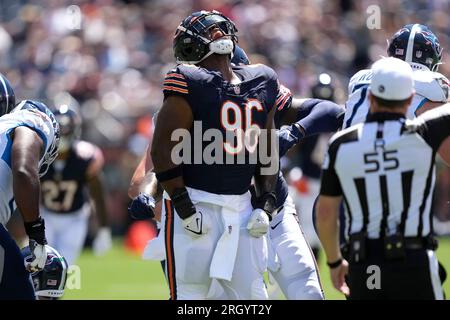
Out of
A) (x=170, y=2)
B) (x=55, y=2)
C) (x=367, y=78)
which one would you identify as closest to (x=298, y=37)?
(x=170, y=2)

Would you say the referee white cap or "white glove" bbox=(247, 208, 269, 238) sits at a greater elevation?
the referee white cap

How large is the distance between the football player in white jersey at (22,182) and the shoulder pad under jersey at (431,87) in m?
2.14

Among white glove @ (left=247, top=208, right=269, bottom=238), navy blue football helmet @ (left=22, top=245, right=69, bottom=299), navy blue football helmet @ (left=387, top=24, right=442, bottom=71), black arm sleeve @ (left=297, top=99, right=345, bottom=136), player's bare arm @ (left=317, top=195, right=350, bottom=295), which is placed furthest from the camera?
navy blue football helmet @ (left=387, top=24, right=442, bottom=71)

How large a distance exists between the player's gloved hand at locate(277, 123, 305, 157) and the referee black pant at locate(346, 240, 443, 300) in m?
1.16

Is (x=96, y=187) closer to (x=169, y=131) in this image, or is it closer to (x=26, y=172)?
(x=26, y=172)

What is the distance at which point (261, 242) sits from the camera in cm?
575

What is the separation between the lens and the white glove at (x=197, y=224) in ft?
18.1

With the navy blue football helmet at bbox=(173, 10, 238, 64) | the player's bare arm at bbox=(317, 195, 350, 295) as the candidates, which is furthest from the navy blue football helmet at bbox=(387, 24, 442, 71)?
the player's bare arm at bbox=(317, 195, 350, 295)

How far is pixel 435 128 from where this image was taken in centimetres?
505

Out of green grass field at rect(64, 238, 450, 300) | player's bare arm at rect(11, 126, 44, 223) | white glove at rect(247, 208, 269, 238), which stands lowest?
green grass field at rect(64, 238, 450, 300)

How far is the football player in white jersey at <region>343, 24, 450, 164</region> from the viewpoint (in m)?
5.98

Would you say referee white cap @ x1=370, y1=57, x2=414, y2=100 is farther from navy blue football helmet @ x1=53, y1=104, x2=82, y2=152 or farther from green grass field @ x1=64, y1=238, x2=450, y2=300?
navy blue football helmet @ x1=53, y1=104, x2=82, y2=152

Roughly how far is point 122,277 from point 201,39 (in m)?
7.04

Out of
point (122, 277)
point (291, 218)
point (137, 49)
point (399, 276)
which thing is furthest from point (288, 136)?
point (137, 49)
